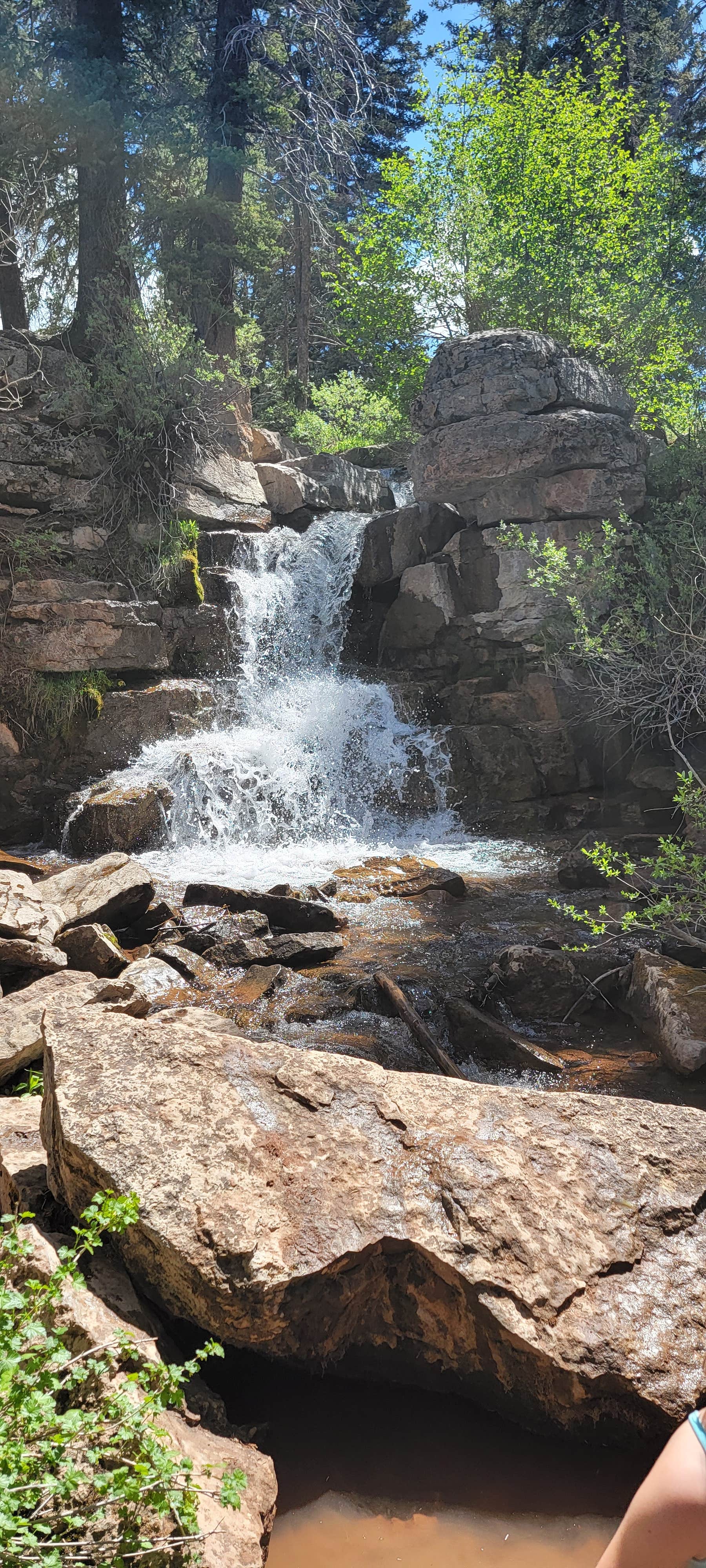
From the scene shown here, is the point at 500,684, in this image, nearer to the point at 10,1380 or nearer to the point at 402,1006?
the point at 402,1006

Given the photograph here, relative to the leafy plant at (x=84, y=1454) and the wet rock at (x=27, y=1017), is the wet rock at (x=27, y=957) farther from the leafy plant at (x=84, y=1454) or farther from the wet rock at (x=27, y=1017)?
the leafy plant at (x=84, y=1454)

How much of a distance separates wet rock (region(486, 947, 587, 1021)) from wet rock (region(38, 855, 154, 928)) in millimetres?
2695

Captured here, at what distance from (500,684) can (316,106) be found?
33.5 ft

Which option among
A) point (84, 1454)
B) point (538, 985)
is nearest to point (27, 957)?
point (538, 985)


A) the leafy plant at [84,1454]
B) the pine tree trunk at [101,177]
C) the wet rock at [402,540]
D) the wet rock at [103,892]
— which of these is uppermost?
the pine tree trunk at [101,177]

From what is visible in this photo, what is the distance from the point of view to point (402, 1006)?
516 centimetres

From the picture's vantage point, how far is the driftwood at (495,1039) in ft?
15.5

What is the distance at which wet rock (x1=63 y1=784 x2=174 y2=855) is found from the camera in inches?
348

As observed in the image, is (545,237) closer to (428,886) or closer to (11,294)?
(11,294)

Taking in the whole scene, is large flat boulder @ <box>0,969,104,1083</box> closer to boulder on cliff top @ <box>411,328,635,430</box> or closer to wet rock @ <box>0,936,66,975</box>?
wet rock @ <box>0,936,66,975</box>

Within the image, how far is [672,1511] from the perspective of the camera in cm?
120

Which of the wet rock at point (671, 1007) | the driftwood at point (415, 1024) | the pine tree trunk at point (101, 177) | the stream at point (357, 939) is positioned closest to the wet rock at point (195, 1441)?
the stream at point (357, 939)

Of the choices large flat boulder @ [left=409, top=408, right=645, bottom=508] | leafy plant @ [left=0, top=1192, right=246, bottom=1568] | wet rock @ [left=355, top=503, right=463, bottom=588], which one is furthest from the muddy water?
wet rock @ [left=355, top=503, right=463, bottom=588]

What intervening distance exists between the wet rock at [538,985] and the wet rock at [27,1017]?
7.94 feet
